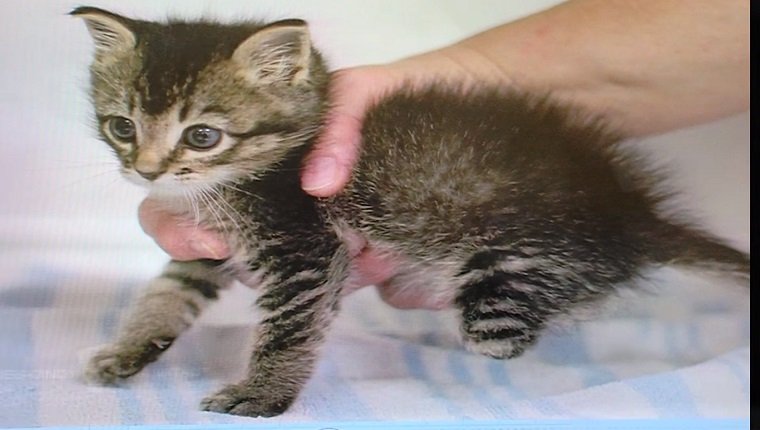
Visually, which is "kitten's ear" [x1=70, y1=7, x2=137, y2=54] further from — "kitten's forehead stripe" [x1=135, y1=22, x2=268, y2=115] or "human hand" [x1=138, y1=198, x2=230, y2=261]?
"human hand" [x1=138, y1=198, x2=230, y2=261]

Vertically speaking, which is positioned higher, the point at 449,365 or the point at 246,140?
the point at 246,140

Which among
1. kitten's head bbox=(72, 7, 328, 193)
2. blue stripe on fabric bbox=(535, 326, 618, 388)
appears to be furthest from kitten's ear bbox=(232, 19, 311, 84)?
blue stripe on fabric bbox=(535, 326, 618, 388)

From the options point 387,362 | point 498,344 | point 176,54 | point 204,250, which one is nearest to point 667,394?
point 498,344

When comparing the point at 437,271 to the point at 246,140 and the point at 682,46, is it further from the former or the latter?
the point at 682,46

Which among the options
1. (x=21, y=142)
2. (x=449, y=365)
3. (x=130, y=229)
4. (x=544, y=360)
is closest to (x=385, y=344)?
(x=449, y=365)

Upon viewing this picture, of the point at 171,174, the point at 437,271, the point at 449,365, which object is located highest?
the point at 171,174

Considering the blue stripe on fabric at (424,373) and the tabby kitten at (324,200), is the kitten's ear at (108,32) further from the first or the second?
the blue stripe on fabric at (424,373)

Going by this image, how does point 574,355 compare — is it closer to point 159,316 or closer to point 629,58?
point 629,58
